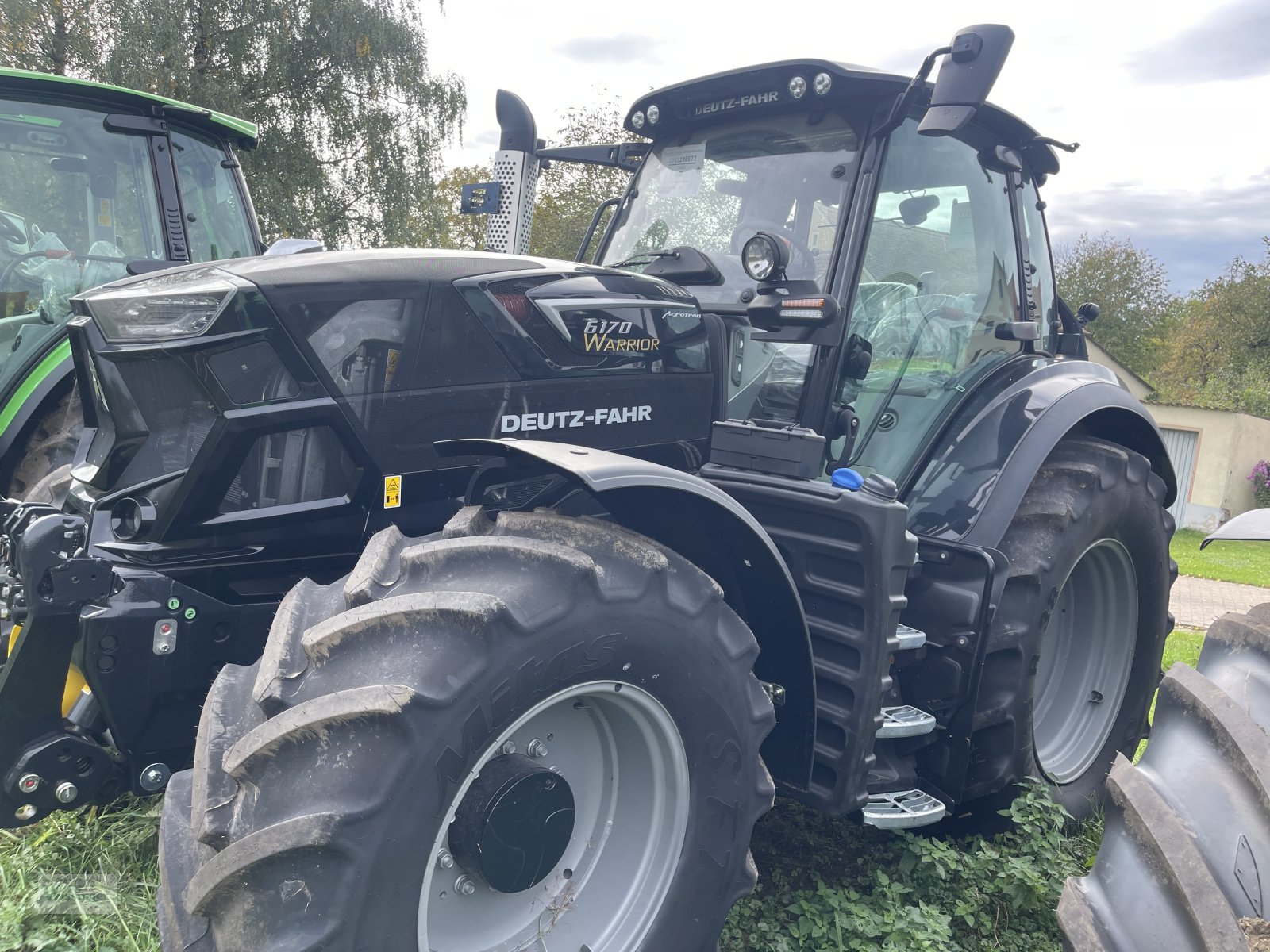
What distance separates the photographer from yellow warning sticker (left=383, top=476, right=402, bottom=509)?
7.61 feet

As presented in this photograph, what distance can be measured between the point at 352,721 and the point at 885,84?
236 cm

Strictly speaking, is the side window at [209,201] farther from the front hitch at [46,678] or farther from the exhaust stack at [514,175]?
the front hitch at [46,678]

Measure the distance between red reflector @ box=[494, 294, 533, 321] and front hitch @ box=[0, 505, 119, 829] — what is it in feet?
3.42

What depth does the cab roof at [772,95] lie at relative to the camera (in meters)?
2.91

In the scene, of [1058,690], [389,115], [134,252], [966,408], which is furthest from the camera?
[389,115]

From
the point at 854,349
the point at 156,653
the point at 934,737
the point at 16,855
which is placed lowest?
the point at 16,855

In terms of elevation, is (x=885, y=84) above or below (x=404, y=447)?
above

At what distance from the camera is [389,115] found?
17.3 m

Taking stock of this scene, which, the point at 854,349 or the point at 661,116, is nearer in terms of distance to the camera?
the point at 854,349

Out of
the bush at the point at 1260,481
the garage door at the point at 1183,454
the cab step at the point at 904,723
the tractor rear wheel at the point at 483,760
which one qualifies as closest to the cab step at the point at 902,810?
the cab step at the point at 904,723

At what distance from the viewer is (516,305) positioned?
2.44m

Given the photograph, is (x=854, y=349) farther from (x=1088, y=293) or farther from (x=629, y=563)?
(x=1088, y=293)

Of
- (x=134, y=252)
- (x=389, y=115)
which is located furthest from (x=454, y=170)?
(x=134, y=252)

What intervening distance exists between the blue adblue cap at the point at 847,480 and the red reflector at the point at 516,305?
899 mm
